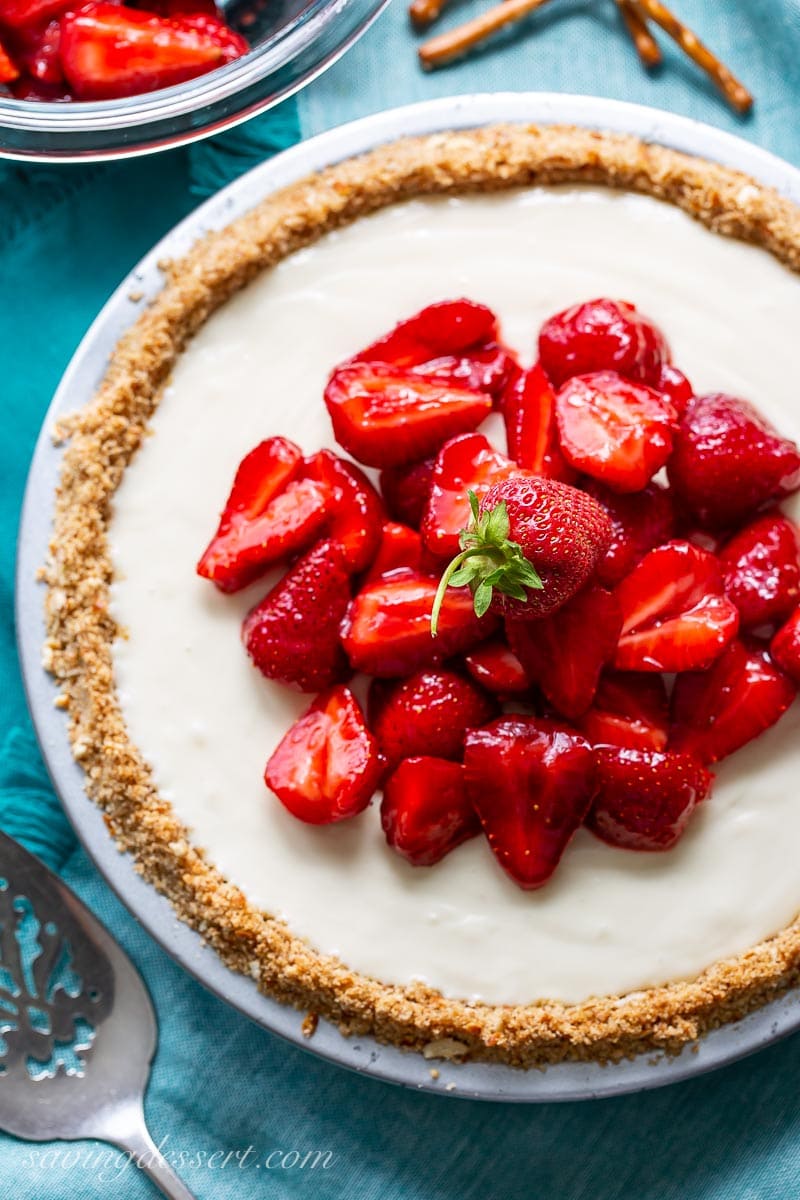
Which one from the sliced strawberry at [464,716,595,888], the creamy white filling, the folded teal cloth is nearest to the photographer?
the sliced strawberry at [464,716,595,888]

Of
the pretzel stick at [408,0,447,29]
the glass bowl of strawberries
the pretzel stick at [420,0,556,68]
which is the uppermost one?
the glass bowl of strawberries

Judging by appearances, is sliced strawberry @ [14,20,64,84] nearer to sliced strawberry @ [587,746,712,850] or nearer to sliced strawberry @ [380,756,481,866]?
sliced strawberry @ [380,756,481,866]

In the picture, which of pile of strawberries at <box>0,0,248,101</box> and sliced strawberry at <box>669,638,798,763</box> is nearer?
sliced strawberry at <box>669,638,798,763</box>

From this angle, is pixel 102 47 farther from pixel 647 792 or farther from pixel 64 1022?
pixel 64 1022

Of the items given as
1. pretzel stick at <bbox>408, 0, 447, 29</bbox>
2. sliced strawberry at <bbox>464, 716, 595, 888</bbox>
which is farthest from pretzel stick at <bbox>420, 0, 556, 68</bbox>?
sliced strawberry at <bbox>464, 716, 595, 888</bbox>

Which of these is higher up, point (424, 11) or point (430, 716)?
point (424, 11)

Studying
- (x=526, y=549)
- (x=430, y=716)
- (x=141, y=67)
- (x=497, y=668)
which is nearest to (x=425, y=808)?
(x=430, y=716)

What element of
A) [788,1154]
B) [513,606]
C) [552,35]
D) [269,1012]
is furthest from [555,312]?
[788,1154]
